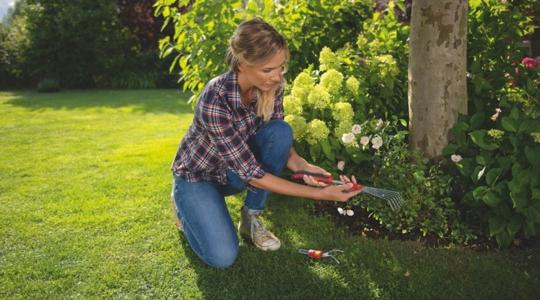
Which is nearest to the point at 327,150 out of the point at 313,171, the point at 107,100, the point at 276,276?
the point at 313,171

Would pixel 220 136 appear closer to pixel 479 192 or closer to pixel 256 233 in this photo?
pixel 256 233

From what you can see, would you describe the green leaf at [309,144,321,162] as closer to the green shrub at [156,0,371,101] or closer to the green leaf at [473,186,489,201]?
the green leaf at [473,186,489,201]

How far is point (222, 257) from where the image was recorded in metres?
2.14

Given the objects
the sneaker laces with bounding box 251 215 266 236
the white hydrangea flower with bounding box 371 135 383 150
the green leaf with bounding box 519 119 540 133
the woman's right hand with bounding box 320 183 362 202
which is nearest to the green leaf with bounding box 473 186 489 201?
the green leaf with bounding box 519 119 540 133

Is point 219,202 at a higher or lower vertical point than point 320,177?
lower

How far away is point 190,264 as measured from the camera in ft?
7.47

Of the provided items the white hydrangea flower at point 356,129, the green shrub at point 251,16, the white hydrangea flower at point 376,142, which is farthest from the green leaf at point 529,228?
the green shrub at point 251,16

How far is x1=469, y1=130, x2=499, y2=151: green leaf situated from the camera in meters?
2.21

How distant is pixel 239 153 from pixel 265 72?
35 centimetres

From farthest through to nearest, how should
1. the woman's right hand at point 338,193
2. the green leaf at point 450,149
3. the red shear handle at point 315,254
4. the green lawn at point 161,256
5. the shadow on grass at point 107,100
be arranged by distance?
1. the shadow on grass at point 107,100
2. the green leaf at point 450,149
3. the red shear handle at point 315,254
4. the green lawn at point 161,256
5. the woman's right hand at point 338,193

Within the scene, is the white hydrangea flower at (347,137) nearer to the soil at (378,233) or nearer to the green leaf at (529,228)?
the soil at (378,233)

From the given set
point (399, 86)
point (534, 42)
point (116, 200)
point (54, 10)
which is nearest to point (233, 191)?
point (116, 200)

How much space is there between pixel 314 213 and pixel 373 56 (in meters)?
0.99

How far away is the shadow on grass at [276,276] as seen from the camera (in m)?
2.00
